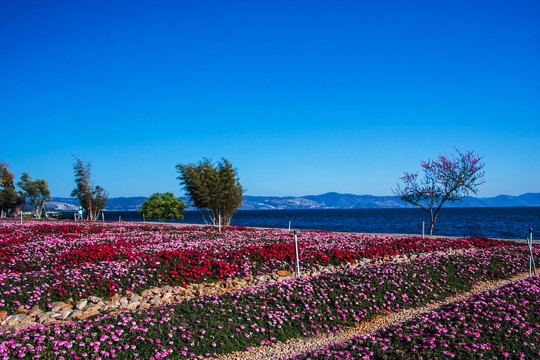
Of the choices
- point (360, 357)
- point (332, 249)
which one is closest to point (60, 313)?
point (360, 357)

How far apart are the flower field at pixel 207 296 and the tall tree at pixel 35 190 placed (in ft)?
231

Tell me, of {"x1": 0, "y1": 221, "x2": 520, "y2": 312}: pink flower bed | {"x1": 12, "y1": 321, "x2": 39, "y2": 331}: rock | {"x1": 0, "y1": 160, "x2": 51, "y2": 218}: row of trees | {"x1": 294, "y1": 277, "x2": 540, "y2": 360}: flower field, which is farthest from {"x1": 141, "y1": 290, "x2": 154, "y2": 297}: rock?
{"x1": 0, "y1": 160, "x2": 51, "y2": 218}: row of trees

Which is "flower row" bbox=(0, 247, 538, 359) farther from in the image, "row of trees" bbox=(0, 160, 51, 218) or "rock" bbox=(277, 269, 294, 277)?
"row of trees" bbox=(0, 160, 51, 218)

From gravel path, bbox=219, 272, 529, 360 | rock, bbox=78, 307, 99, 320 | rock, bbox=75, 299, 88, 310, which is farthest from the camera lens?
rock, bbox=75, 299, 88, 310

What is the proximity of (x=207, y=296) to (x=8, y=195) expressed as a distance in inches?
3220

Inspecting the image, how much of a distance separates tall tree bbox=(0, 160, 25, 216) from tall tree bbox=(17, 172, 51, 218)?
156 centimetres

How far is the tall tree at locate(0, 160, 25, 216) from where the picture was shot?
73450mm

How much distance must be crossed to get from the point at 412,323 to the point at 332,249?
970 cm

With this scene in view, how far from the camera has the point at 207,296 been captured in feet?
34.6

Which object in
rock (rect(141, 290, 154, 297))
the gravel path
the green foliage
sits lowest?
the gravel path

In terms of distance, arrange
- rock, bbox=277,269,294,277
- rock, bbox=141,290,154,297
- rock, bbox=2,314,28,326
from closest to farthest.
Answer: rock, bbox=2,314,28,326
rock, bbox=141,290,154,297
rock, bbox=277,269,294,277

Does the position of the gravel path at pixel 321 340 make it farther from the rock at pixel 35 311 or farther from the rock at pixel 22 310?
the rock at pixel 22 310

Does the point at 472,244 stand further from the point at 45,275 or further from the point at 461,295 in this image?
the point at 45,275

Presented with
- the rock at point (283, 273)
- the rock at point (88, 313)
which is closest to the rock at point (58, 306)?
the rock at point (88, 313)
